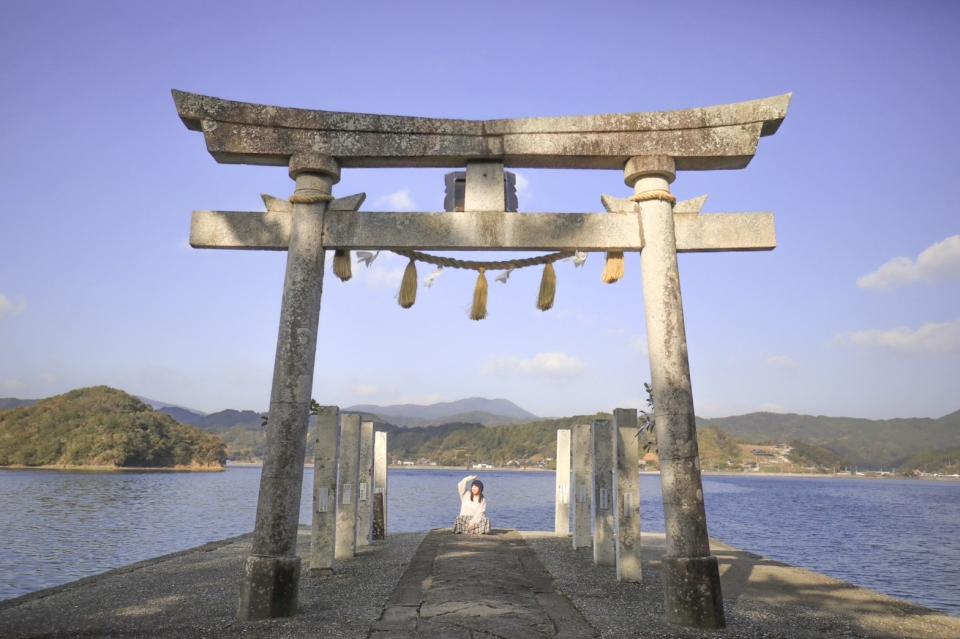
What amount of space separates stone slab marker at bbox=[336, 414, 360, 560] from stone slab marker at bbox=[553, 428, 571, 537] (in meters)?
5.60

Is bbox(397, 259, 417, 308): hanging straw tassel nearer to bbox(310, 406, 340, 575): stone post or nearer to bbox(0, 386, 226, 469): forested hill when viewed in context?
bbox(310, 406, 340, 575): stone post

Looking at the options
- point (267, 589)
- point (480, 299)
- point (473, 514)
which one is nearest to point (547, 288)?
point (480, 299)

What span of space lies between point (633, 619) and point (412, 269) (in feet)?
16.6

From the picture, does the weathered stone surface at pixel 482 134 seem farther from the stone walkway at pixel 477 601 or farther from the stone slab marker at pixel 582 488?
the stone slab marker at pixel 582 488

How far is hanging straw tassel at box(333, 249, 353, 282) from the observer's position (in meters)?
8.10

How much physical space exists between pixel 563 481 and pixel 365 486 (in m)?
5.26

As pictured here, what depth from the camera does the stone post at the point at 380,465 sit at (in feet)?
52.7

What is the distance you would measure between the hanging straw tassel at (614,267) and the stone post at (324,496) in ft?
18.6

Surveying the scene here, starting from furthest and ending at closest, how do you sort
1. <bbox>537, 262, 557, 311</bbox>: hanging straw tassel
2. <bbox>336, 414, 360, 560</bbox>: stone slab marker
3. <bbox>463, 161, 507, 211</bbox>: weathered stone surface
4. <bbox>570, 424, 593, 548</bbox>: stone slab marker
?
1. <bbox>570, 424, 593, 548</bbox>: stone slab marker
2. <bbox>336, 414, 360, 560</bbox>: stone slab marker
3. <bbox>537, 262, 557, 311</bbox>: hanging straw tassel
4. <bbox>463, 161, 507, 211</bbox>: weathered stone surface

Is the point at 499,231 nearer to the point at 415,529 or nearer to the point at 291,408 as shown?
the point at 291,408

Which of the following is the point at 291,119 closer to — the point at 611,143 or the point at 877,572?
the point at 611,143

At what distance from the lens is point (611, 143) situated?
7781 millimetres

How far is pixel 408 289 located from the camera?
28.5 feet

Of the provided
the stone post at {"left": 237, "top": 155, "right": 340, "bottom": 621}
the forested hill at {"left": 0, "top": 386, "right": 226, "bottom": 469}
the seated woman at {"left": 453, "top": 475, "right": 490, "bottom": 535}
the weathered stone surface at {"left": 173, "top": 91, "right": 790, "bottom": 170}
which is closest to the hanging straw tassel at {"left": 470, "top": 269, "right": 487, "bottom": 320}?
the weathered stone surface at {"left": 173, "top": 91, "right": 790, "bottom": 170}
